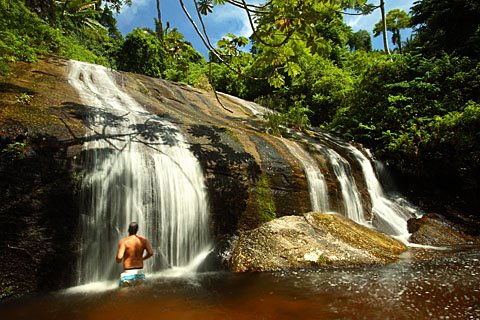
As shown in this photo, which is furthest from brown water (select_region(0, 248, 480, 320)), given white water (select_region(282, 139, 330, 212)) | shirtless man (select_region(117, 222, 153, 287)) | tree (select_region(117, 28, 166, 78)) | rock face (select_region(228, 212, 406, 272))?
tree (select_region(117, 28, 166, 78))

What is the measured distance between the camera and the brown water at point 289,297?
3.15 meters

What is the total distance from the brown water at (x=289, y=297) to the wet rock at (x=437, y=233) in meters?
2.39

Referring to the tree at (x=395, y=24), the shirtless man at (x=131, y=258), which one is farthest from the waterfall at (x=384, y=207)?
the tree at (x=395, y=24)

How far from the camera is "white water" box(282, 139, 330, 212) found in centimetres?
774

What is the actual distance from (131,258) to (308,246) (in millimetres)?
3241

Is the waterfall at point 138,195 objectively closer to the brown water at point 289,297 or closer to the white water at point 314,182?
the brown water at point 289,297

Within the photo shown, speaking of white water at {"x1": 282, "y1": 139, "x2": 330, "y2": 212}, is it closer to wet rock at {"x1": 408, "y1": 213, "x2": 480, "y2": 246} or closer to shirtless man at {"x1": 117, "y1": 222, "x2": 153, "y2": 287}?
wet rock at {"x1": 408, "y1": 213, "x2": 480, "y2": 246}

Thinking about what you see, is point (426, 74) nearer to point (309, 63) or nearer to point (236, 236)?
point (309, 63)

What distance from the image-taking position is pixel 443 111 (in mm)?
11125

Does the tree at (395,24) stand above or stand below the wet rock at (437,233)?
above

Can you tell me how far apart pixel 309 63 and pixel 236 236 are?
52.6 ft

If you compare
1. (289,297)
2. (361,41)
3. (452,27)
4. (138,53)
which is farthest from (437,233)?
(361,41)

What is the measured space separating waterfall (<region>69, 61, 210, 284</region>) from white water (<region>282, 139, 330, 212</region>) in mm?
3010

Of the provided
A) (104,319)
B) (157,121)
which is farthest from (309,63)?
(104,319)
